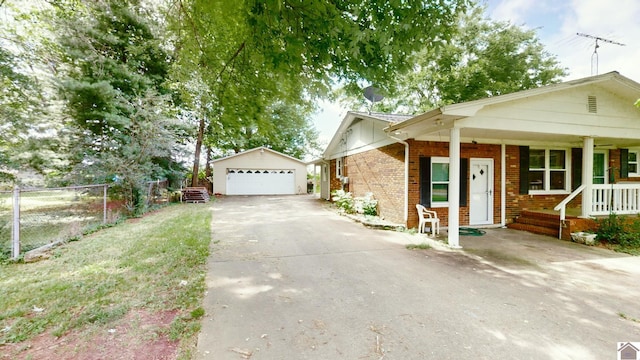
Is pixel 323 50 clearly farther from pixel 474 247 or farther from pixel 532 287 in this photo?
pixel 474 247

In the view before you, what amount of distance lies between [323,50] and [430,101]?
2027 centimetres

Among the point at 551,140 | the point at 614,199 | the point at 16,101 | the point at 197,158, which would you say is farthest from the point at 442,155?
the point at 197,158

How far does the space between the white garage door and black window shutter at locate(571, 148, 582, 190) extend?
56.7 ft

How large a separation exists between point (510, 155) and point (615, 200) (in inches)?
110

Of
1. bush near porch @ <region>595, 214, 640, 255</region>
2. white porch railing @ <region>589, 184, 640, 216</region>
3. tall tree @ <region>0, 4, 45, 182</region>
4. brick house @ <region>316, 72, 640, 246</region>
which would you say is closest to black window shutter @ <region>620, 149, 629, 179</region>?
brick house @ <region>316, 72, 640, 246</region>

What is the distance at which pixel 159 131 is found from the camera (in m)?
10.6

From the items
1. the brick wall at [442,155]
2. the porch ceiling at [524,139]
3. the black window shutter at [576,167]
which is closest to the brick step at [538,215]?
the brick wall at [442,155]

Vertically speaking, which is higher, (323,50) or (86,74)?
(86,74)

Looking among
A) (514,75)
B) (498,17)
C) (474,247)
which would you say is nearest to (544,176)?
(474,247)

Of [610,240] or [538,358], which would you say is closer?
[538,358]

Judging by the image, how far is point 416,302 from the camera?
342 centimetres

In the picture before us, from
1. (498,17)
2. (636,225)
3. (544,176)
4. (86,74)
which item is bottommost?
(636,225)

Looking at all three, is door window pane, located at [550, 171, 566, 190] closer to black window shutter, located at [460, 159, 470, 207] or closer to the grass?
black window shutter, located at [460, 159, 470, 207]

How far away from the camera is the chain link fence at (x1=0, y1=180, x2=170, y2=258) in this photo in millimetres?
4875
